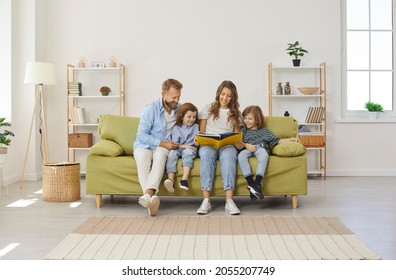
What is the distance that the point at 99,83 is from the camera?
6.50 meters

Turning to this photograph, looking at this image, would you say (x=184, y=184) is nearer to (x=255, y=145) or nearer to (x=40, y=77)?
(x=255, y=145)

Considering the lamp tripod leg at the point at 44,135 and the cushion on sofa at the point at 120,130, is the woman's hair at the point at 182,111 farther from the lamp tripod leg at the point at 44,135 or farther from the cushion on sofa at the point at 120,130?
the lamp tripod leg at the point at 44,135

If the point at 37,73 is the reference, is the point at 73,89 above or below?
below

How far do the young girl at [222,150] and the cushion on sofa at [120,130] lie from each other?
2.10 ft

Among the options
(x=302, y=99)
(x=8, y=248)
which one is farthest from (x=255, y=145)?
(x=302, y=99)

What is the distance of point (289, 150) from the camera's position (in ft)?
13.6

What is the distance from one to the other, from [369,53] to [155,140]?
12.2 ft

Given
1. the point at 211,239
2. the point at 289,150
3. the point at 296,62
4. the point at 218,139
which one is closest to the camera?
the point at 211,239

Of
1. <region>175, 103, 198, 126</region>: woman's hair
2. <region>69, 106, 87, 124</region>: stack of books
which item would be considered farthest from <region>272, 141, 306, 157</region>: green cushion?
<region>69, 106, 87, 124</region>: stack of books

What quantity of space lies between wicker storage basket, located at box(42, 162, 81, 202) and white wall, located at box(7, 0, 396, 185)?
2.04 metres

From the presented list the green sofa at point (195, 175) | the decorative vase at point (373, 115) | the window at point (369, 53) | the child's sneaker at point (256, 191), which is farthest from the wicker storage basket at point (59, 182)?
the decorative vase at point (373, 115)

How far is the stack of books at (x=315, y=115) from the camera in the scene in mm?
6277
